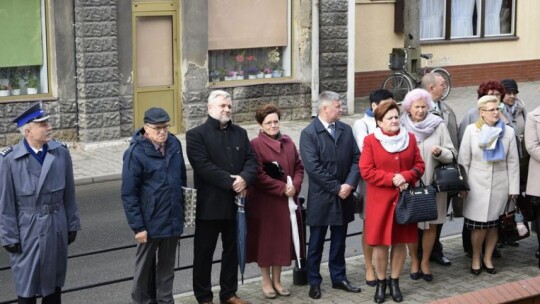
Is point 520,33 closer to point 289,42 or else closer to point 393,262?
point 289,42

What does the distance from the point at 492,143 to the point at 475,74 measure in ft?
56.4

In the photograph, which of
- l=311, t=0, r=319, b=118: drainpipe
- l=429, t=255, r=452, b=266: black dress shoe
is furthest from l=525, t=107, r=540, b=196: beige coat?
l=311, t=0, r=319, b=118: drainpipe

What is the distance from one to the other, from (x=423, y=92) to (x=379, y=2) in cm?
1540

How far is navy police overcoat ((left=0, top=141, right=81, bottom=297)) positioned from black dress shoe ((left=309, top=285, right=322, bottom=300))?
7.91 feet

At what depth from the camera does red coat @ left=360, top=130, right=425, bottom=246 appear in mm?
9391

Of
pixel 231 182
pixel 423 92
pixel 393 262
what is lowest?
pixel 393 262

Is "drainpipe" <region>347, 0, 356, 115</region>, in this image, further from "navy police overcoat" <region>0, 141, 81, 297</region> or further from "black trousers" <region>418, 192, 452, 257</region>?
"navy police overcoat" <region>0, 141, 81, 297</region>

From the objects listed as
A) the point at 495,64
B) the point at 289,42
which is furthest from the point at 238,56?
the point at 495,64

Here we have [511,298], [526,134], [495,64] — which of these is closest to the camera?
[511,298]

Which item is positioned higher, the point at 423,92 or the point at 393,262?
the point at 423,92

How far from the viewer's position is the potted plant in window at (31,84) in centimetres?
1866

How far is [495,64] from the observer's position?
2744cm

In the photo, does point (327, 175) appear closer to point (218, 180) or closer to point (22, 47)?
point (218, 180)

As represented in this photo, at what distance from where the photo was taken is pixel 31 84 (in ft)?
61.4
